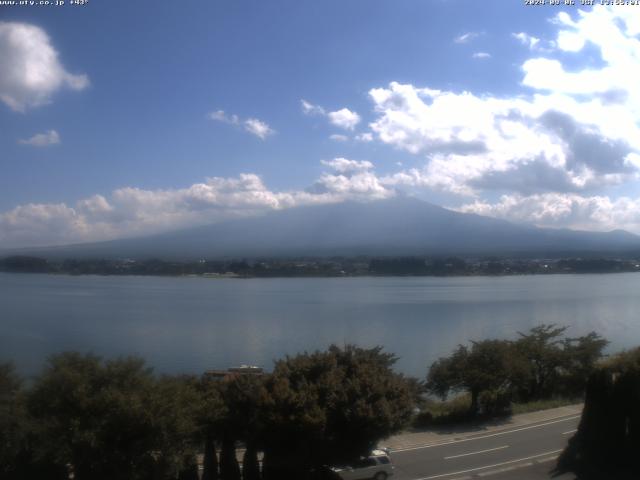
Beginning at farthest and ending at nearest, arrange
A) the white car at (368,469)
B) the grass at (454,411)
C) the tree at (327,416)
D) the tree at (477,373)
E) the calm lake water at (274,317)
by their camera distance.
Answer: the calm lake water at (274,317) < the tree at (477,373) < the grass at (454,411) < the white car at (368,469) < the tree at (327,416)

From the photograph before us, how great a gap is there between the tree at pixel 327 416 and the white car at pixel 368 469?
390 millimetres

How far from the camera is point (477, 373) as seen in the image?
13227 mm

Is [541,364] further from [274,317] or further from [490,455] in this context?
[274,317]

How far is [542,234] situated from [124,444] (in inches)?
6606

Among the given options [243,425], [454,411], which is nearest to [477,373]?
[454,411]

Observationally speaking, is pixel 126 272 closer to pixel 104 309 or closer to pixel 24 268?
pixel 24 268

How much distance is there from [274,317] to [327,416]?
26581 millimetres

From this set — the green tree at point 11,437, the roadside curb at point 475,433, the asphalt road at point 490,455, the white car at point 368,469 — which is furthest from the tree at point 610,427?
the green tree at point 11,437

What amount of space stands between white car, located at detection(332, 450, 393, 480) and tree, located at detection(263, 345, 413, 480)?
Result: 390 millimetres

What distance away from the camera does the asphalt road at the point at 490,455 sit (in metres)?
8.41

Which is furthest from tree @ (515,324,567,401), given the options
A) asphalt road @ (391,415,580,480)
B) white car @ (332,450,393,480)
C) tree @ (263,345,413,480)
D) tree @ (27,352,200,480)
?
tree @ (27,352,200,480)

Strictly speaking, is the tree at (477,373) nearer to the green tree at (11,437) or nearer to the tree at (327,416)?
the tree at (327,416)

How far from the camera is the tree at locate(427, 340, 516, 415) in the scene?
13172 millimetres

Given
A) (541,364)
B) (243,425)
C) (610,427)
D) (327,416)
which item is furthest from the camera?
(541,364)
